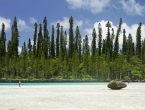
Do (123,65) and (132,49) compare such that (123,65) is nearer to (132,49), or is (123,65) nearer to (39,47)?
(132,49)

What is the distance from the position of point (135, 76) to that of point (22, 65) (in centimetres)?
3462

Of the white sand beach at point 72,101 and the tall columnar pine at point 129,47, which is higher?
the tall columnar pine at point 129,47

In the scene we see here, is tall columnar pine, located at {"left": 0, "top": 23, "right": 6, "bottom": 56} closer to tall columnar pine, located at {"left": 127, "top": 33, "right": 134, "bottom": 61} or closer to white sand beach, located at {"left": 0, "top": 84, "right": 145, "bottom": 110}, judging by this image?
tall columnar pine, located at {"left": 127, "top": 33, "right": 134, "bottom": 61}

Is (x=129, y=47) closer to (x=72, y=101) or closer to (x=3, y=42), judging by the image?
(x=3, y=42)

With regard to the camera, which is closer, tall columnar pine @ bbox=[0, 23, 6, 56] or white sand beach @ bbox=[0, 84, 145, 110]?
white sand beach @ bbox=[0, 84, 145, 110]

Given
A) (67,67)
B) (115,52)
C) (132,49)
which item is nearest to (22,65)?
(67,67)

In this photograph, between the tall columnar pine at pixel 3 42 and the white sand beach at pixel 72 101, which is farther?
the tall columnar pine at pixel 3 42

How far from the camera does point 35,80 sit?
7188 cm

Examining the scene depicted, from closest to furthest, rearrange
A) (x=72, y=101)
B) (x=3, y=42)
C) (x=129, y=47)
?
(x=72, y=101) → (x=129, y=47) → (x=3, y=42)

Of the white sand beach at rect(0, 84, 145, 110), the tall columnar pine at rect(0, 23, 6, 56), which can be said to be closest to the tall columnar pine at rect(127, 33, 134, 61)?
the tall columnar pine at rect(0, 23, 6, 56)

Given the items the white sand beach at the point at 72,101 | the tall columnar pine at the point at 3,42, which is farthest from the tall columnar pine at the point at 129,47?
the white sand beach at the point at 72,101

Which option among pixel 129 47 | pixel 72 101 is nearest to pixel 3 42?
pixel 129 47

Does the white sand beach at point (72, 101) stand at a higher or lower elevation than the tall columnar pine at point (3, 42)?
lower

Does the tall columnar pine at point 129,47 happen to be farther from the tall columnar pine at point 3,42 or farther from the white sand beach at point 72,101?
the white sand beach at point 72,101
